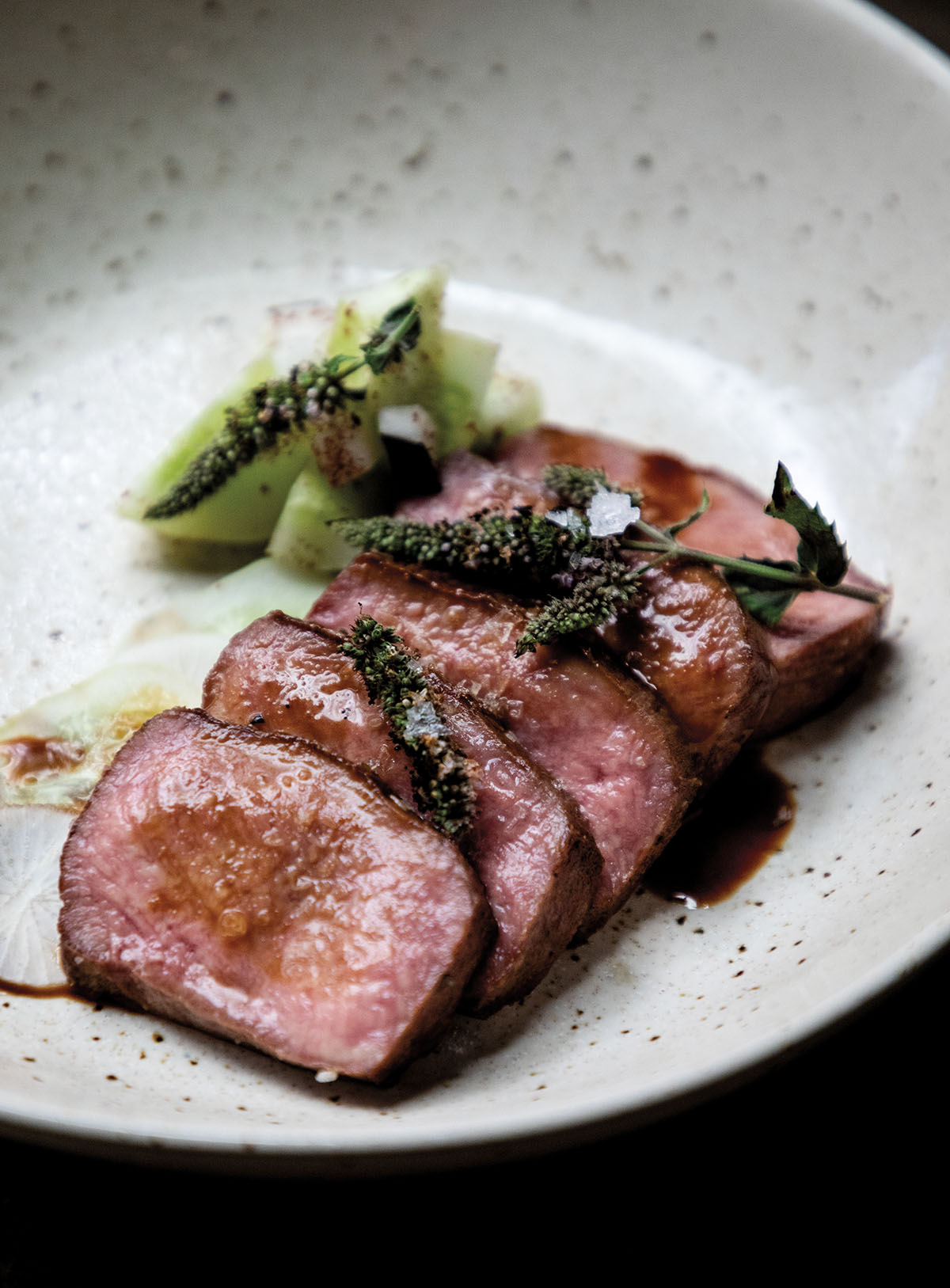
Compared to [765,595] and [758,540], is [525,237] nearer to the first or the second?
[758,540]

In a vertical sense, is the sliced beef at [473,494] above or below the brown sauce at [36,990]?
above

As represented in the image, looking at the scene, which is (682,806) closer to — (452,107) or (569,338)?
(569,338)

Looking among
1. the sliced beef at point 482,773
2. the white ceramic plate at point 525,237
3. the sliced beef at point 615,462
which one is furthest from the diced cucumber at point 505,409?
the sliced beef at point 482,773

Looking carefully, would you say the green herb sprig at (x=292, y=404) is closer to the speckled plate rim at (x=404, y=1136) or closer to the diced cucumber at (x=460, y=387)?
the diced cucumber at (x=460, y=387)

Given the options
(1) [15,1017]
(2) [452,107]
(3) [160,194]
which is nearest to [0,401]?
(3) [160,194]

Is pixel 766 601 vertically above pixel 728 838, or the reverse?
pixel 766 601

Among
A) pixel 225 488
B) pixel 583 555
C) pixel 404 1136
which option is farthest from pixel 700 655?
pixel 225 488
